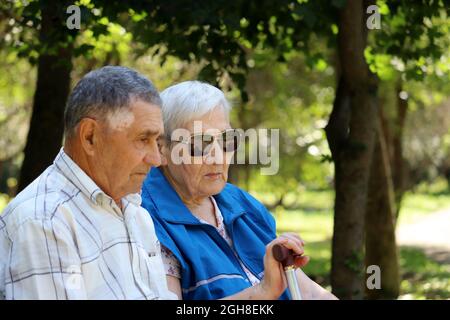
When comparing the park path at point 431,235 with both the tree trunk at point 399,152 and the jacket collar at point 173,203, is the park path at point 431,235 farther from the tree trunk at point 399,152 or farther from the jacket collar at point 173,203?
the jacket collar at point 173,203

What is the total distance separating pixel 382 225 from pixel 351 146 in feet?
11.2

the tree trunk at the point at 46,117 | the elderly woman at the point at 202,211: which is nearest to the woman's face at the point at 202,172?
the elderly woman at the point at 202,211

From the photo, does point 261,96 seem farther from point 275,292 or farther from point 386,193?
point 275,292

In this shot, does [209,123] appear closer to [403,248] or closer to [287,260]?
[287,260]

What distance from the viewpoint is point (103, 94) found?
2676mm

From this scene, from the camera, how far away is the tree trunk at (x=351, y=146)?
6164 millimetres

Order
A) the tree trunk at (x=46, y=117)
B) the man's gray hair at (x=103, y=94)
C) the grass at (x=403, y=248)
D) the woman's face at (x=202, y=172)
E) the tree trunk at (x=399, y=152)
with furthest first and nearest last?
the tree trunk at (x=399, y=152)
the grass at (x=403, y=248)
the tree trunk at (x=46, y=117)
the woman's face at (x=202, y=172)
the man's gray hair at (x=103, y=94)

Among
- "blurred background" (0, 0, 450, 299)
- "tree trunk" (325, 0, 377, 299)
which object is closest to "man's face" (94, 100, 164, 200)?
"blurred background" (0, 0, 450, 299)

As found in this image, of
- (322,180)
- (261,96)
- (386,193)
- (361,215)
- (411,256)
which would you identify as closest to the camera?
(361,215)

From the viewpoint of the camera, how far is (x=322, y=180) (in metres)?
20.9

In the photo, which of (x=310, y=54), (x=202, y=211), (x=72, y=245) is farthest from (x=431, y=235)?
(x=72, y=245)

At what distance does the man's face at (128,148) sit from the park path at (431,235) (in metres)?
12.7

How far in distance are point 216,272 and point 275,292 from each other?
392 millimetres
